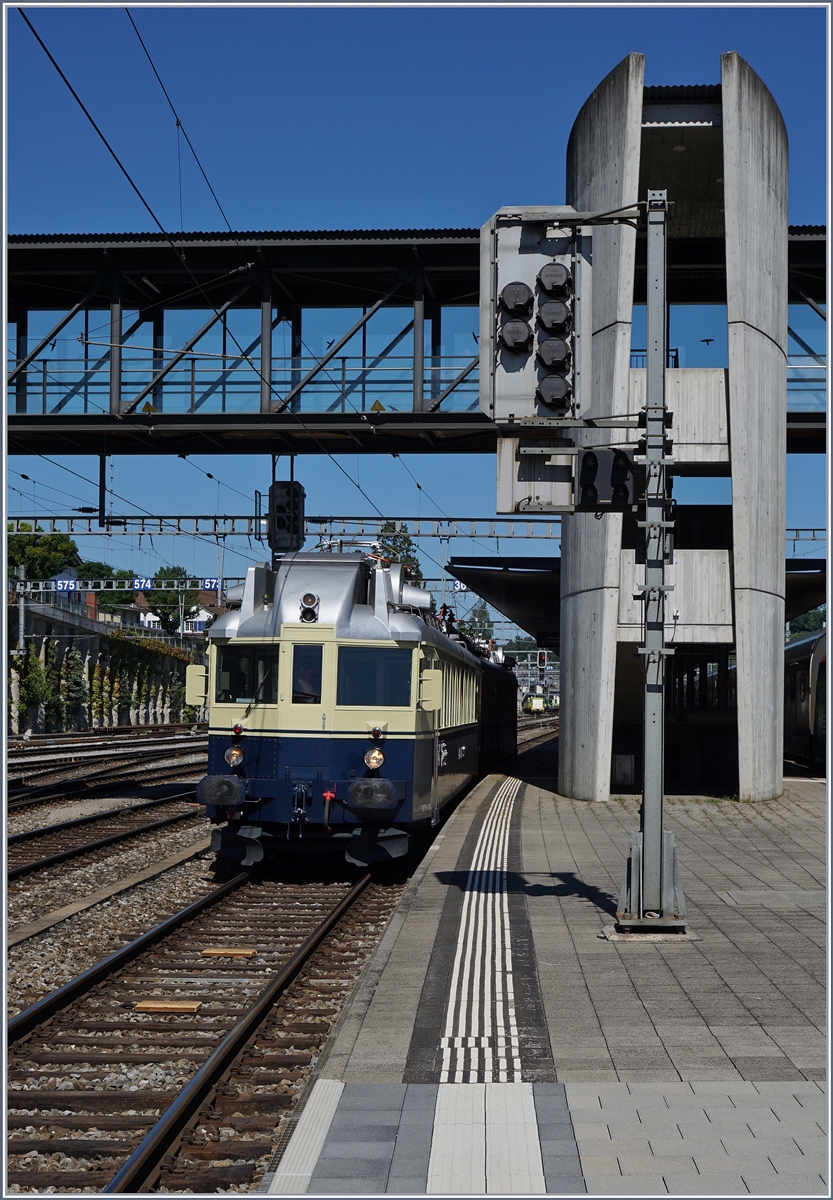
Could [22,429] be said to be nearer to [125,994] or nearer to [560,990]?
[125,994]

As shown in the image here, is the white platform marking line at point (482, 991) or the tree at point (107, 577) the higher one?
the tree at point (107, 577)

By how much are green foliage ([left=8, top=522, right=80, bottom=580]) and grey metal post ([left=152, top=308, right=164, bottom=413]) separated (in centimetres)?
5070

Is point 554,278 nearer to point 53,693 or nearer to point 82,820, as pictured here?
point 82,820

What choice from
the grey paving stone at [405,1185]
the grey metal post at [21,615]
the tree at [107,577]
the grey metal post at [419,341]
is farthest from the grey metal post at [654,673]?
the tree at [107,577]

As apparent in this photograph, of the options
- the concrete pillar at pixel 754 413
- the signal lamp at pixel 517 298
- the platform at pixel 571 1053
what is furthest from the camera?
the concrete pillar at pixel 754 413

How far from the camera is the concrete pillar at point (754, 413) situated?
69.4 ft

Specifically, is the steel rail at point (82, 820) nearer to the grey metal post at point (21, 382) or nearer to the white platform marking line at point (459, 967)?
the white platform marking line at point (459, 967)

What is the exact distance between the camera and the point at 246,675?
13.5 m

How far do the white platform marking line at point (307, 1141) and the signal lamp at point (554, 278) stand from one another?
6.43 m

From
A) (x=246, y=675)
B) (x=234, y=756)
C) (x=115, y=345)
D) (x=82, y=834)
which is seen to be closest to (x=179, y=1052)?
(x=234, y=756)

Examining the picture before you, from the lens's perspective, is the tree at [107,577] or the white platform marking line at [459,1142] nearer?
the white platform marking line at [459,1142]

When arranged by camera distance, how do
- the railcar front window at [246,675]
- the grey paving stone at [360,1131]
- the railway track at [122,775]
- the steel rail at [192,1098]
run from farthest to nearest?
the railway track at [122,775], the railcar front window at [246,675], the grey paving stone at [360,1131], the steel rail at [192,1098]

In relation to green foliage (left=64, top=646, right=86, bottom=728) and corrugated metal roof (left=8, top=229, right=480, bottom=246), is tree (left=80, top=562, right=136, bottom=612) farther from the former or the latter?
corrugated metal roof (left=8, top=229, right=480, bottom=246)

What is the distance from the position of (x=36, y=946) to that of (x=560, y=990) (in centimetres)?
455
